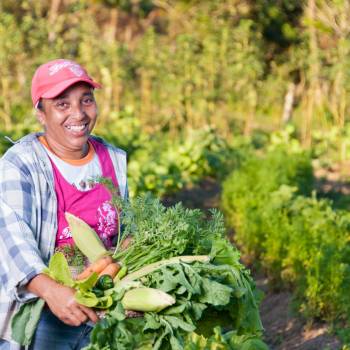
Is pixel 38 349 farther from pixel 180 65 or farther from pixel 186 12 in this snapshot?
pixel 186 12

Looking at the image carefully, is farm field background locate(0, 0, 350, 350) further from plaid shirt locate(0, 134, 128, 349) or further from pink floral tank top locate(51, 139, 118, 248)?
plaid shirt locate(0, 134, 128, 349)

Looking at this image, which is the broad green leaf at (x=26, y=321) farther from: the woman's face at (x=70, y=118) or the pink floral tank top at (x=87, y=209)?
the woman's face at (x=70, y=118)

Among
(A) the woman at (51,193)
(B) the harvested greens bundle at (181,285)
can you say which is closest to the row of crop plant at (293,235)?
(B) the harvested greens bundle at (181,285)

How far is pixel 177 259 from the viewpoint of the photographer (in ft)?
9.70

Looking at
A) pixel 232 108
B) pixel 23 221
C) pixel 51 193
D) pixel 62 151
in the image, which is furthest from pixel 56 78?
pixel 232 108

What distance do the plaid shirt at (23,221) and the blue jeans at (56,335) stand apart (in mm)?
110

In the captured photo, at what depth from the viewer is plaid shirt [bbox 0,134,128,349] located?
9.98ft

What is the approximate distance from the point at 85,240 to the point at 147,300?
427 mm

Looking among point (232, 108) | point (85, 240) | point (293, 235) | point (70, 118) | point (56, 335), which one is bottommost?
point (293, 235)

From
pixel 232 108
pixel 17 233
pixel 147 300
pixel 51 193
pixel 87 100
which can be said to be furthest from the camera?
pixel 232 108

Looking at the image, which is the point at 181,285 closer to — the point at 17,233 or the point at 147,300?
the point at 147,300

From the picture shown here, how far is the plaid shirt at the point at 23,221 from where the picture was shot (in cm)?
304

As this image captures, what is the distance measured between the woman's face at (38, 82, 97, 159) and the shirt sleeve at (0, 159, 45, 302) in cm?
22

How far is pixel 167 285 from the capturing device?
283 centimetres
